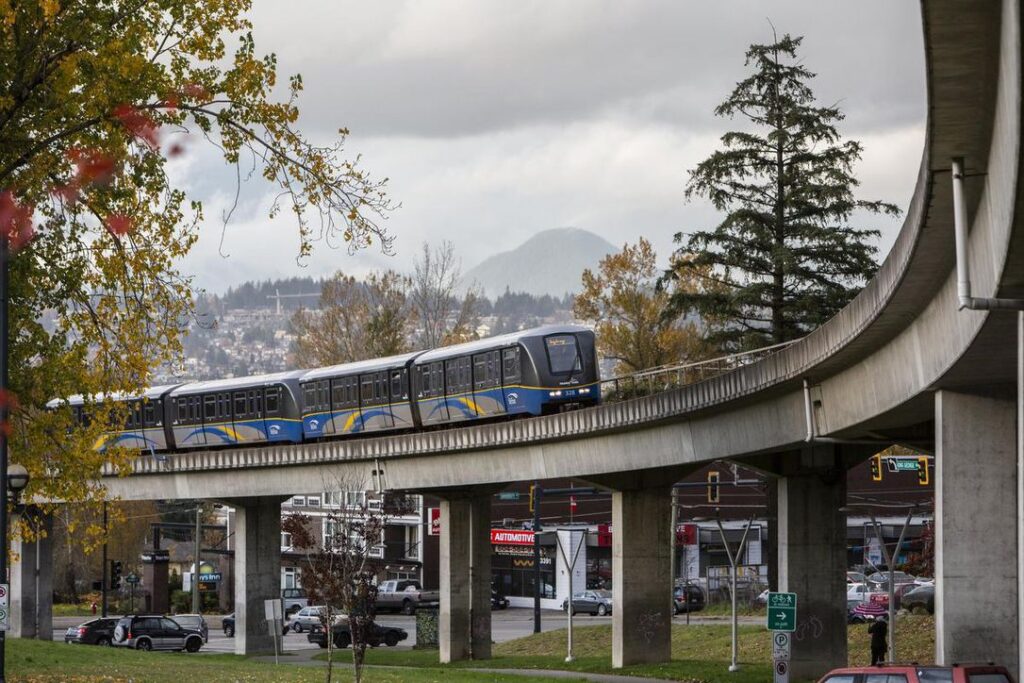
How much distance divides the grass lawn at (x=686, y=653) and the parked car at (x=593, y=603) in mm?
21532

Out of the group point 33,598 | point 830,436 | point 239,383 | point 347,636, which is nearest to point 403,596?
point 33,598

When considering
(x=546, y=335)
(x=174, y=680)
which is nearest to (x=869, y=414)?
(x=174, y=680)

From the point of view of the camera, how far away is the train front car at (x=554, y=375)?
4559cm


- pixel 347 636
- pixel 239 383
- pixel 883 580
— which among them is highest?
pixel 239 383

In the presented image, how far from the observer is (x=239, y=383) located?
194 feet

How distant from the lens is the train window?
46.0m

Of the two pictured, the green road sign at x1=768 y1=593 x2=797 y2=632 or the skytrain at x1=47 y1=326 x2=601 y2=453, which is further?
the skytrain at x1=47 y1=326 x2=601 y2=453

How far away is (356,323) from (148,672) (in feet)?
189

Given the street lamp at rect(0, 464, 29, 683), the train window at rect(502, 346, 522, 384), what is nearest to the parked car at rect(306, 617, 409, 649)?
the train window at rect(502, 346, 522, 384)

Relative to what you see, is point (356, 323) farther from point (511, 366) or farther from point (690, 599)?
point (511, 366)

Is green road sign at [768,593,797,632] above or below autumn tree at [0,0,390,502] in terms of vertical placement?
below

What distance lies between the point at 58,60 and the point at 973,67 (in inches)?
457

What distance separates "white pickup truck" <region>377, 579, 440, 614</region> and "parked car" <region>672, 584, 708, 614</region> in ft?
46.4

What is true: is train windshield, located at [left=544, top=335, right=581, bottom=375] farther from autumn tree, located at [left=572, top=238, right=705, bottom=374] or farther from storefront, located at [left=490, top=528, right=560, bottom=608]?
storefront, located at [left=490, top=528, right=560, bottom=608]
